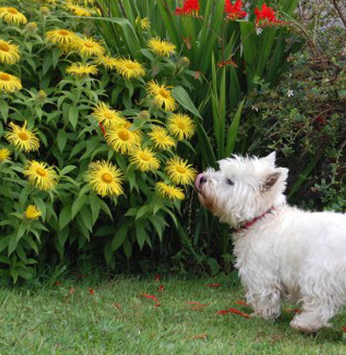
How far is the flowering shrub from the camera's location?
513 centimetres

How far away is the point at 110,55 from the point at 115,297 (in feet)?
6.08

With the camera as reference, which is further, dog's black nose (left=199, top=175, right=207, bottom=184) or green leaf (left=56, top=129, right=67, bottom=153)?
green leaf (left=56, top=129, right=67, bottom=153)

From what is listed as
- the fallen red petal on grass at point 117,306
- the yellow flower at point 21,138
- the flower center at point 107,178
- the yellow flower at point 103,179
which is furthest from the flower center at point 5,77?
the fallen red petal on grass at point 117,306

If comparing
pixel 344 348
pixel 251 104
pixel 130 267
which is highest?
pixel 251 104

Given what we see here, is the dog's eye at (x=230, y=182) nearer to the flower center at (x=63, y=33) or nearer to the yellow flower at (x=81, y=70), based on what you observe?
the yellow flower at (x=81, y=70)

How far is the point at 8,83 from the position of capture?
508 centimetres

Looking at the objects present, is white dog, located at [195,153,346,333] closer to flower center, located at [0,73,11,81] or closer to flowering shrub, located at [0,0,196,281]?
flowering shrub, located at [0,0,196,281]

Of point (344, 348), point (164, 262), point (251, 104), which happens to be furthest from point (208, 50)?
point (344, 348)

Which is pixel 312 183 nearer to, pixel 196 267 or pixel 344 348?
pixel 196 267

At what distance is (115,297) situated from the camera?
5371 millimetres

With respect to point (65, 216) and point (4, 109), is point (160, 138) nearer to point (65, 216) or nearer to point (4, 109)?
point (65, 216)

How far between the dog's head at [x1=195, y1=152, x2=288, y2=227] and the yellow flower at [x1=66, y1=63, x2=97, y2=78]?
116cm

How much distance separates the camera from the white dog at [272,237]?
454 cm

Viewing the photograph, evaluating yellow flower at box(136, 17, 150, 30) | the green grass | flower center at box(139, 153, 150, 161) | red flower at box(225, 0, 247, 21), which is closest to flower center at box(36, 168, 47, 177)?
flower center at box(139, 153, 150, 161)
